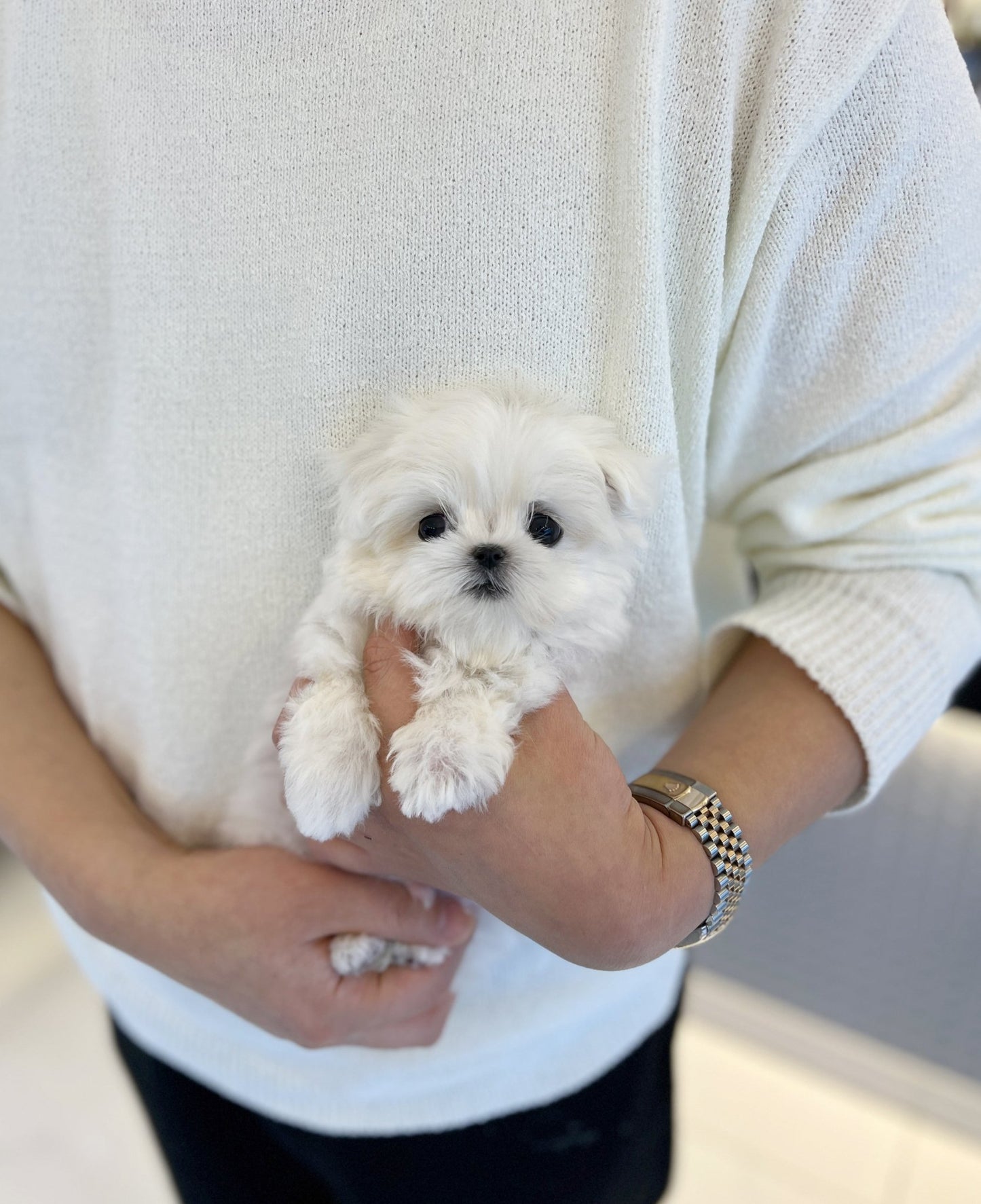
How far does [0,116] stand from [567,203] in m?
0.45

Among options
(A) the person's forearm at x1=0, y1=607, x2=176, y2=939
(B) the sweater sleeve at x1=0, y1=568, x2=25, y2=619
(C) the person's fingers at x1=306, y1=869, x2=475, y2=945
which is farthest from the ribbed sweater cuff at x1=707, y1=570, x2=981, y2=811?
(B) the sweater sleeve at x1=0, y1=568, x2=25, y2=619

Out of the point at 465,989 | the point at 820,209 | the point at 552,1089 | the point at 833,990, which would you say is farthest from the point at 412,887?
the point at 833,990

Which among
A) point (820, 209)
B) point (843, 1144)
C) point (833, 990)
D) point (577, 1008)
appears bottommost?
point (843, 1144)

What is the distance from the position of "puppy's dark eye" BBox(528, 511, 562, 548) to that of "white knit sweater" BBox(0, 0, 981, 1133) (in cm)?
8

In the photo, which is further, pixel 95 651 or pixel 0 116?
pixel 95 651

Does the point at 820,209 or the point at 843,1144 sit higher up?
the point at 820,209

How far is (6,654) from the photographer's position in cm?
79

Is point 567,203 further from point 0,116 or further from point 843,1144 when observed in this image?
point 843,1144

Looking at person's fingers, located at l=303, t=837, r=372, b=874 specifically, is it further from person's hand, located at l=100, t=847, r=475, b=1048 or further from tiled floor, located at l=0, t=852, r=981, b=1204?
tiled floor, located at l=0, t=852, r=981, b=1204

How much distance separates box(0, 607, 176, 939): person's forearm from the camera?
70cm

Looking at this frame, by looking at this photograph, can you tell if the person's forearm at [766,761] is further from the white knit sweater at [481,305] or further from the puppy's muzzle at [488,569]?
the puppy's muzzle at [488,569]

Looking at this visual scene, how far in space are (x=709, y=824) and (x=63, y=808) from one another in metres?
0.53

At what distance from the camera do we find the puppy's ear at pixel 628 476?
0.61m

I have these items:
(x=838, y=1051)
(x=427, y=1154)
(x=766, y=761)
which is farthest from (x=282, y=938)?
(x=838, y=1051)
